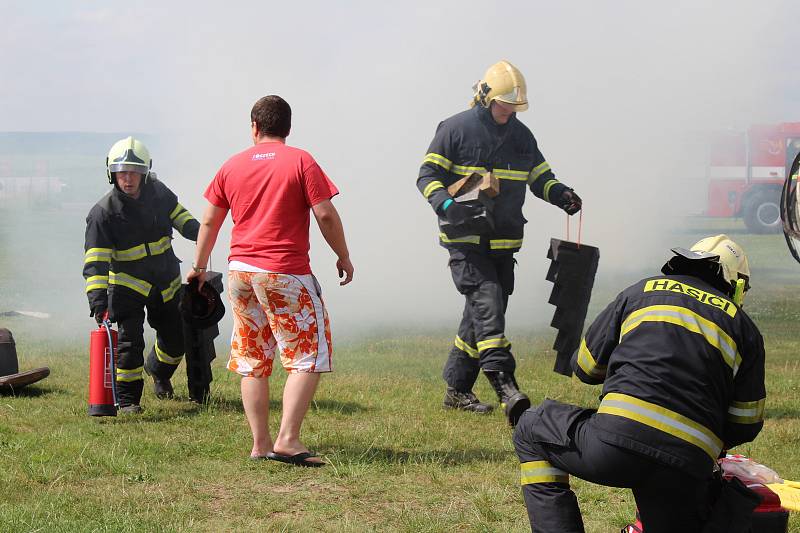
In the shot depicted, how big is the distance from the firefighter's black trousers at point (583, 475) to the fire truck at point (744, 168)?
29094 mm

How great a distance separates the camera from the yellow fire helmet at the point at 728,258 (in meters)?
3.88

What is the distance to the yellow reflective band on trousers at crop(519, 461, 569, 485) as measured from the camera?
3.86m

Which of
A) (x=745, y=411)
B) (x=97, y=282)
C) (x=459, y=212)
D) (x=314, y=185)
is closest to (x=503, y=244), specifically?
(x=459, y=212)

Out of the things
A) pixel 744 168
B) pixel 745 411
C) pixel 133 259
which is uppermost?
pixel 744 168

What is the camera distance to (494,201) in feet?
23.7

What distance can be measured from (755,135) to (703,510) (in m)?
30.7

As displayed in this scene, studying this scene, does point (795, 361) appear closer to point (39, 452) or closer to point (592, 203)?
point (39, 452)

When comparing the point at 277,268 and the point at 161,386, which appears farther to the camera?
the point at 161,386

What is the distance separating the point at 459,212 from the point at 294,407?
2004 millimetres

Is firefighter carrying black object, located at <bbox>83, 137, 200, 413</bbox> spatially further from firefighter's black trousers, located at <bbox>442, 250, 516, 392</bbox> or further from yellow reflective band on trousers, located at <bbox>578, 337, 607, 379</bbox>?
yellow reflective band on trousers, located at <bbox>578, 337, 607, 379</bbox>

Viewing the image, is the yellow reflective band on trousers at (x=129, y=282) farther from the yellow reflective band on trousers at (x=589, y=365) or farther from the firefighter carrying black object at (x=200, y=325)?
the yellow reflective band on trousers at (x=589, y=365)

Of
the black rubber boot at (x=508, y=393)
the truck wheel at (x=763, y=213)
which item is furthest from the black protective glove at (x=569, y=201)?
the truck wheel at (x=763, y=213)

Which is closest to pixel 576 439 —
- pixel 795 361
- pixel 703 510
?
pixel 703 510

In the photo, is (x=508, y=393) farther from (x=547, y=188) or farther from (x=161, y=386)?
(x=161, y=386)
